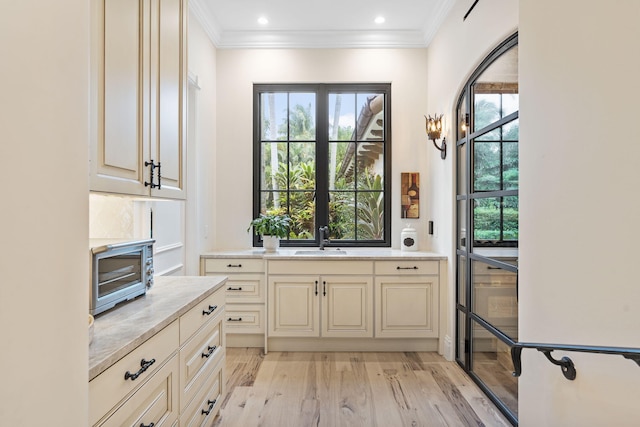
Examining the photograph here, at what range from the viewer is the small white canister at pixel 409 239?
11.7ft

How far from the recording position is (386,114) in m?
3.83

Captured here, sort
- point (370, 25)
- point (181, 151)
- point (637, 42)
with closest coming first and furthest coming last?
point (637, 42) → point (181, 151) → point (370, 25)

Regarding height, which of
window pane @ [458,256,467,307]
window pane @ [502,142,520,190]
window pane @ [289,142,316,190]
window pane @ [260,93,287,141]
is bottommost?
window pane @ [458,256,467,307]

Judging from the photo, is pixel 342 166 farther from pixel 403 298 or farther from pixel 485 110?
pixel 485 110

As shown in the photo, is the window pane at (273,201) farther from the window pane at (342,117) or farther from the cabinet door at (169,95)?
the cabinet door at (169,95)

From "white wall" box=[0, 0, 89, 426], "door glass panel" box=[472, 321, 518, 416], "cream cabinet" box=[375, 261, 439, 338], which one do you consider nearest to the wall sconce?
"cream cabinet" box=[375, 261, 439, 338]

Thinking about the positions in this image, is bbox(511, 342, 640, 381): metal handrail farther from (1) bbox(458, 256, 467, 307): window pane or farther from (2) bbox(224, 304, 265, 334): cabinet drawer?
(2) bbox(224, 304, 265, 334): cabinet drawer

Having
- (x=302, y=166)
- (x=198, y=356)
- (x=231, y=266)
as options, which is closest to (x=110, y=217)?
(x=198, y=356)

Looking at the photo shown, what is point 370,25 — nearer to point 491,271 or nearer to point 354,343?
point 491,271

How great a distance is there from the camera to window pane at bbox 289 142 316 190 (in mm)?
3855

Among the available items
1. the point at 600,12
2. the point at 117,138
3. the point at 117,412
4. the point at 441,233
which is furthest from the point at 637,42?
the point at 441,233

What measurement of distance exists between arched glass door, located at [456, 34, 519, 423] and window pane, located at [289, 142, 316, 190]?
1503mm

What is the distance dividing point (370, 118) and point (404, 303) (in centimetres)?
195

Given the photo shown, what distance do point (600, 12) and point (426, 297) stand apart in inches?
104
